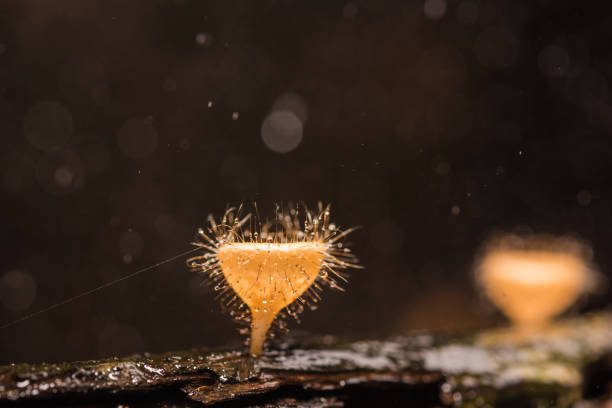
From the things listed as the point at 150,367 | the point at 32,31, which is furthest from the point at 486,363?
the point at 32,31

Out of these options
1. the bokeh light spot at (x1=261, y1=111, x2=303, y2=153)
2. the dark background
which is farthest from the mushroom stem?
the bokeh light spot at (x1=261, y1=111, x2=303, y2=153)

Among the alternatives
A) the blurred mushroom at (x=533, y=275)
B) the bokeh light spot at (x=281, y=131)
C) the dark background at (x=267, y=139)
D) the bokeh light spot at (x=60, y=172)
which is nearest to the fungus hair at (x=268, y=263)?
the dark background at (x=267, y=139)

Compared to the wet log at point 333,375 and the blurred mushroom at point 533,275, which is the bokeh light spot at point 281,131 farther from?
the blurred mushroom at point 533,275

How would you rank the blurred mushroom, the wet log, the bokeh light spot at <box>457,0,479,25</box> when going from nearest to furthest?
the wet log < the blurred mushroom < the bokeh light spot at <box>457,0,479,25</box>

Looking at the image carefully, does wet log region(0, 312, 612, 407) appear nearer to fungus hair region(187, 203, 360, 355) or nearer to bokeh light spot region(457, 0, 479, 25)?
fungus hair region(187, 203, 360, 355)

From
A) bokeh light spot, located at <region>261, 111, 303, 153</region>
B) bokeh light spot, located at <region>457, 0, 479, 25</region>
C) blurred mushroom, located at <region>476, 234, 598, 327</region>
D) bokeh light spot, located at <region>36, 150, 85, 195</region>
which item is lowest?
blurred mushroom, located at <region>476, 234, 598, 327</region>

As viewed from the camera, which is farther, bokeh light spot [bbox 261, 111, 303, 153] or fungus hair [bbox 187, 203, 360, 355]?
bokeh light spot [bbox 261, 111, 303, 153]

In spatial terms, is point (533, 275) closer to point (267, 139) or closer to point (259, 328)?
point (267, 139)

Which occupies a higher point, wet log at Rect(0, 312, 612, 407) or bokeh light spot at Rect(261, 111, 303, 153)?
bokeh light spot at Rect(261, 111, 303, 153)
